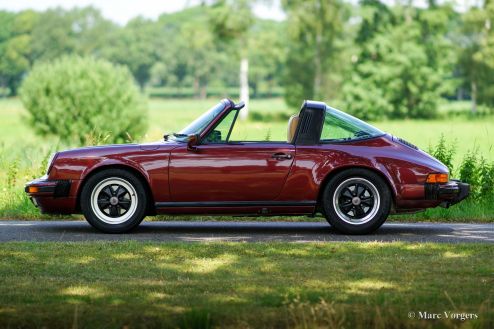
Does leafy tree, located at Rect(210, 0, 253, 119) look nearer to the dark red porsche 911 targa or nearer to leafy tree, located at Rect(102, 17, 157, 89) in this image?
the dark red porsche 911 targa

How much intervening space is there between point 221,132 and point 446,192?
8.16 ft

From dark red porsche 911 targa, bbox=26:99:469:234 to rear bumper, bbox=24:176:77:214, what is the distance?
0.01m

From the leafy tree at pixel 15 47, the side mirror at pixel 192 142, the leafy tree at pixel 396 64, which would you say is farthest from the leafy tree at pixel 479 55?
the leafy tree at pixel 15 47

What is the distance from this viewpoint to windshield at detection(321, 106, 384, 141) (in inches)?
413

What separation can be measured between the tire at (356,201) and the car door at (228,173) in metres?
0.55

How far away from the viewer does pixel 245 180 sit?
10258 millimetres

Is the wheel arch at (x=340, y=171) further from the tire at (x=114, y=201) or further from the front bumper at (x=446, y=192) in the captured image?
the tire at (x=114, y=201)

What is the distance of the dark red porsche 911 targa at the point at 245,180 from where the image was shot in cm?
1025

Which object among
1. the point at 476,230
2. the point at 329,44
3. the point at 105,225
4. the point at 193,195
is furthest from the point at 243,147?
the point at 329,44

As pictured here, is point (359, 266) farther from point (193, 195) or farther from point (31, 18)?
point (31, 18)

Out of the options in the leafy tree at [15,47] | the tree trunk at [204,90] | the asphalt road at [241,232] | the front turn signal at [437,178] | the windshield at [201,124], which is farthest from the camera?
the tree trunk at [204,90]

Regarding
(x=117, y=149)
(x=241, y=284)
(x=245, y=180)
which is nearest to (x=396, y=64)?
(x=245, y=180)

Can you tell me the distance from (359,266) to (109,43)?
181471mm

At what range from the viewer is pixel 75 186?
34.0ft
